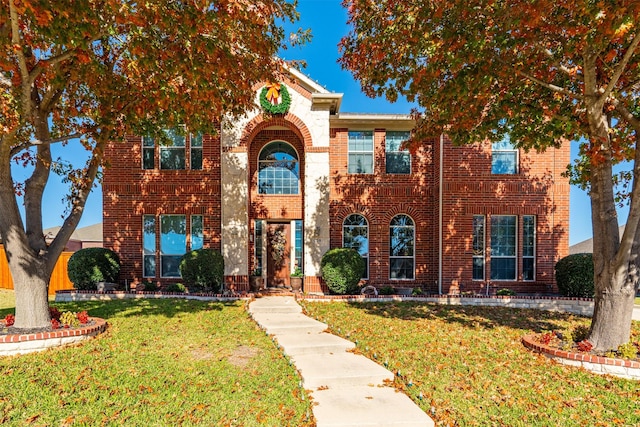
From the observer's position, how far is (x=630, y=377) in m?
4.86

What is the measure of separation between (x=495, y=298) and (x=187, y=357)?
28.9 feet

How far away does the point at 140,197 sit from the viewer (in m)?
11.5

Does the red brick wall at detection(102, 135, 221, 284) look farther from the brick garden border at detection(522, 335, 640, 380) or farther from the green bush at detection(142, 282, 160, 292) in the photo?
the brick garden border at detection(522, 335, 640, 380)

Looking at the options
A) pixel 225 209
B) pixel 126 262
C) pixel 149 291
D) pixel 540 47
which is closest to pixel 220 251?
pixel 225 209

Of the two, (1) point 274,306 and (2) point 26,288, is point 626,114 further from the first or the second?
(2) point 26,288

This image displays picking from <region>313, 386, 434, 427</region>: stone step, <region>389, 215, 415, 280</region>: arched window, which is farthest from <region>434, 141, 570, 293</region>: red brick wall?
<region>313, 386, 434, 427</region>: stone step

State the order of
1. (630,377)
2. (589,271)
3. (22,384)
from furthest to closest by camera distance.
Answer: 1. (589,271)
2. (630,377)
3. (22,384)

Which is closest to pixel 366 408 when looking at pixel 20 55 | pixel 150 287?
pixel 20 55

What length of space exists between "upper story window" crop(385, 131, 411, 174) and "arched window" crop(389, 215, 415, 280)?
174 cm

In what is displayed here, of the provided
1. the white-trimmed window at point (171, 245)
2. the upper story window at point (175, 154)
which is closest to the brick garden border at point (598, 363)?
the white-trimmed window at point (171, 245)

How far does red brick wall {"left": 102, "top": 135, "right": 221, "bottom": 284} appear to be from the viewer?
11.4 m

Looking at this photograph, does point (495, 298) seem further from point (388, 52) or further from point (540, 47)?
point (388, 52)

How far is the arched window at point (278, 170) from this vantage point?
12.0 m

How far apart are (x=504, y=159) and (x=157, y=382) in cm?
1207
